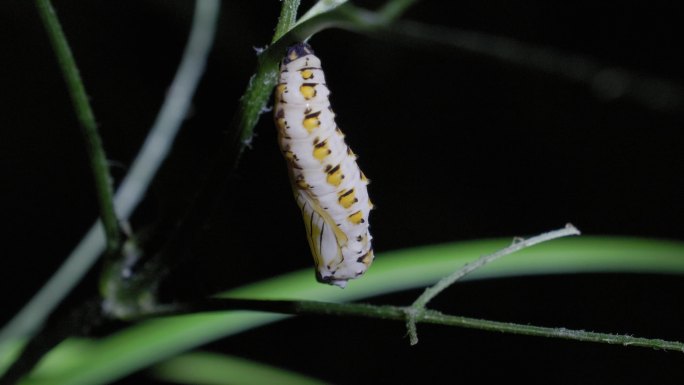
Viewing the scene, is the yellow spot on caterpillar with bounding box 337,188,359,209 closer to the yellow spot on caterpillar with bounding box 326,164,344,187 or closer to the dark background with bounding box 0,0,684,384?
the yellow spot on caterpillar with bounding box 326,164,344,187

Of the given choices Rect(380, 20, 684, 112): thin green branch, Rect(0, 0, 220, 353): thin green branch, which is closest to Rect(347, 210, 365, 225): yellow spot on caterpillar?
Rect(0, 0, 220, 353): thin green branch

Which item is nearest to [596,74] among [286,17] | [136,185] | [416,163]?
[416,163]

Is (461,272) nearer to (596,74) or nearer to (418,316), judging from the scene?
(418,316)

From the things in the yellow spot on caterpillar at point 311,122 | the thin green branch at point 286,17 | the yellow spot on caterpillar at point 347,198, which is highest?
the thin green branch at point 286,17

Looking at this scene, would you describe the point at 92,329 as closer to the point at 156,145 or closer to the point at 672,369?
the point at 156,145

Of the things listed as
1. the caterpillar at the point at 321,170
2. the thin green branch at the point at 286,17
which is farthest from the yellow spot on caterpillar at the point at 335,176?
the thin green branch at the point at 286,17

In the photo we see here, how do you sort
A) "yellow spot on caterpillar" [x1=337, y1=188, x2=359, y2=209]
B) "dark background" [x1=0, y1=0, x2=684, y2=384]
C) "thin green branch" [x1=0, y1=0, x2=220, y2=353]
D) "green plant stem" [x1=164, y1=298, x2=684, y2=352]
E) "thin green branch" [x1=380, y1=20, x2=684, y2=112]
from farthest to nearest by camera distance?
1. "dark background" [x1=0, y1=0, x2=684, y2=384]
2. "thin green branch" [x1=380, y1=20, x2=684, y2=112]
3. "thin green branch" [x1=0, y1=0, x2=220, y2=353]
4. "yellow spot on caterpillar" [x1=337, y1=188, x2=359, y2=209]
5. "green plant stem" [x1=164, y1=298, x2=684, y2=352]

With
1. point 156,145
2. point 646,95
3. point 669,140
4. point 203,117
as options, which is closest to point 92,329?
point 156,145

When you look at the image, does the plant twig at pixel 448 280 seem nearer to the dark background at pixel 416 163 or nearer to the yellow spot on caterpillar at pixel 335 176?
the yellow spot on caterpillar at pixel 335 176
